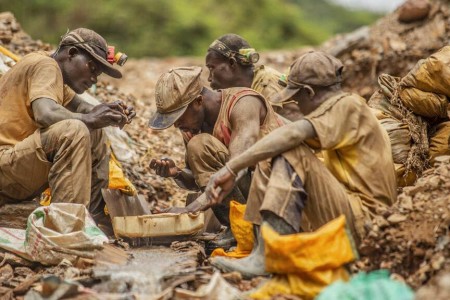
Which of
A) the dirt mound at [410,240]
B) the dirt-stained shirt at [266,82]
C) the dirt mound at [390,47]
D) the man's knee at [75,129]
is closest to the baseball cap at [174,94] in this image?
the man's knee at [75,129]

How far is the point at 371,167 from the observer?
532 centimetres

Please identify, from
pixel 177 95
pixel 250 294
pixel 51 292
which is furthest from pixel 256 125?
pixel 51 292

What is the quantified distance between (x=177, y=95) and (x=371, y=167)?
1.59 m

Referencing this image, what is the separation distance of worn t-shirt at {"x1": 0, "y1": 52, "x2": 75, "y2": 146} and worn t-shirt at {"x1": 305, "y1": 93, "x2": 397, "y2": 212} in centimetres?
219

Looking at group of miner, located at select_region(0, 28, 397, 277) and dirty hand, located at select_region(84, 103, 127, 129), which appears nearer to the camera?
group of miner, located at select_region(0, 28, 397, 277)

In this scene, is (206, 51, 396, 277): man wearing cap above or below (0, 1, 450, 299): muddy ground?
above

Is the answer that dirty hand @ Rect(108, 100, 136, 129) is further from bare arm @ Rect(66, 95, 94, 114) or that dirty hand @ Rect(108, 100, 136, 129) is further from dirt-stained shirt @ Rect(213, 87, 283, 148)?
dirt-stained shirt @ Rect(213, 87, 283, 148)

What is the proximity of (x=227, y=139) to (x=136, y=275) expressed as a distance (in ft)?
5.05

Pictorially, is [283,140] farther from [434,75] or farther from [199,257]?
[434,75]

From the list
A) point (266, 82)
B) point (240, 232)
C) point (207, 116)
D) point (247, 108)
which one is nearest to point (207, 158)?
point (207, 116)

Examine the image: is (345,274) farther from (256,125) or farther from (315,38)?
(315,38)

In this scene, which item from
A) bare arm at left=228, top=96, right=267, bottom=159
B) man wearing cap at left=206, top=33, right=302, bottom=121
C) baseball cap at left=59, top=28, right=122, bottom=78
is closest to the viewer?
bare arm at left=228, top=96, right=267, bottom=159

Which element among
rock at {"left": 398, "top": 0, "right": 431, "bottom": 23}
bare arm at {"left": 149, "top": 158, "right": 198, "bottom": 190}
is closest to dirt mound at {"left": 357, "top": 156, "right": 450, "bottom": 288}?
bare arm at {"left": 149, "top": 158, "right": 198, "bottom": 190}

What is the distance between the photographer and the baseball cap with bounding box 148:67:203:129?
6.27m
